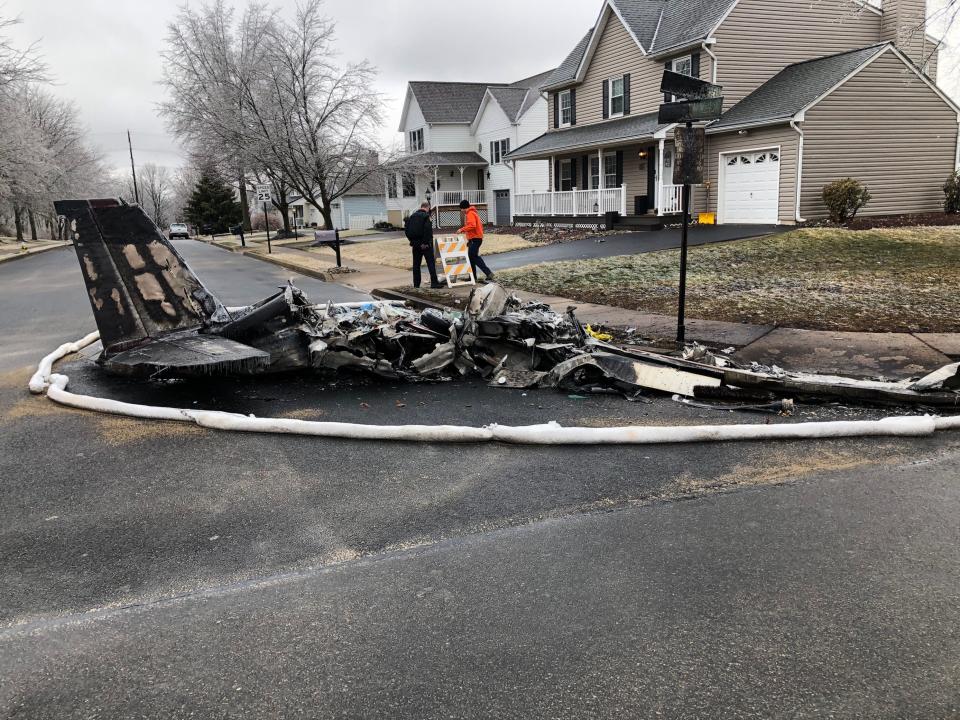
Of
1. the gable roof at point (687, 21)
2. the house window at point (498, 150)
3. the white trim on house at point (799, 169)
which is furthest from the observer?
the house window at point (498, 150)

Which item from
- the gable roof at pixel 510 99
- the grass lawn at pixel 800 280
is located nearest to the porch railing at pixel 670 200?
the grass lawn at pixel 800 280

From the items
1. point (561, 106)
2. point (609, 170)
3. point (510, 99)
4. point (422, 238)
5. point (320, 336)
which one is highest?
Answer: point (510, 99)

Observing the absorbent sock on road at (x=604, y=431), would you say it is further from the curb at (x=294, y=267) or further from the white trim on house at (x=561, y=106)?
the white trim on house at (x=561, y=106)

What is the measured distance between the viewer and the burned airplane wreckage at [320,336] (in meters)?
7.58

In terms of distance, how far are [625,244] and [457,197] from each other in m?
27.9

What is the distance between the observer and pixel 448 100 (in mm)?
50250

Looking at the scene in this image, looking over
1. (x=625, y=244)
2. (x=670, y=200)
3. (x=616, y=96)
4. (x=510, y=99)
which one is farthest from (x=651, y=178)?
(x=510, y=99)

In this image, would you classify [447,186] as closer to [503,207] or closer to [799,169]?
[503,207]

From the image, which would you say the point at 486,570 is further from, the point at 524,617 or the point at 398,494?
the point at 398,494

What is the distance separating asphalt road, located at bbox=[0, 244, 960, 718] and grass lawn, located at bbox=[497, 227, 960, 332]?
18.4 feet

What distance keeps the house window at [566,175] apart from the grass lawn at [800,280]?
1661 centimetres

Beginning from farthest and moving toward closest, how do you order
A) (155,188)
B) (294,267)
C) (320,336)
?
(155,188)
(294,267)
(320,336)

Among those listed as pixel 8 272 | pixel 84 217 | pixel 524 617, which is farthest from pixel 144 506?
pixel 8 272

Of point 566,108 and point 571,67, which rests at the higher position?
point 571,67
